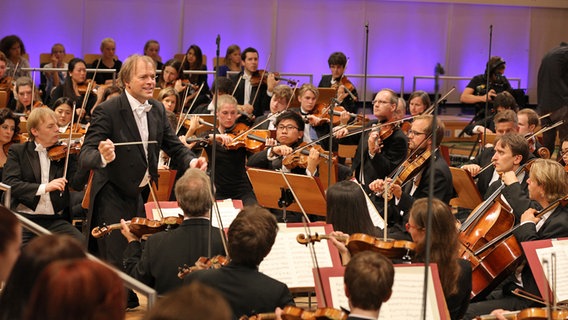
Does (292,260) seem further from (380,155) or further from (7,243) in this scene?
(380,155)

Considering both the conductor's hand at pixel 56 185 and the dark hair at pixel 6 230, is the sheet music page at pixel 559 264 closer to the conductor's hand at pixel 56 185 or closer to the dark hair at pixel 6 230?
the dark hair at pixel 6 230

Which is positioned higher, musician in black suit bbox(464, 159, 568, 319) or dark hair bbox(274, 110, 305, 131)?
dark hair bbox(274, 110, 305, 131)

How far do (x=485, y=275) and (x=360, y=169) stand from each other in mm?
1978

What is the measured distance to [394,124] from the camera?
5863 millimetres

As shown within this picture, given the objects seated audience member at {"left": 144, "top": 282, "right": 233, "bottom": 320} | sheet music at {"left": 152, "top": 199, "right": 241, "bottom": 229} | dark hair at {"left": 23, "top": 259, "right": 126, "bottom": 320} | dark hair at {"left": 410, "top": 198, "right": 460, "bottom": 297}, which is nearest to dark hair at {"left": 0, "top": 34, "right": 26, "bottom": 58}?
sheet music at {"left": 152, "top": 199, "right": 241, "bottom": 229}

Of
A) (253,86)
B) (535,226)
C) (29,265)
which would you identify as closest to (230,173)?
(535,226)

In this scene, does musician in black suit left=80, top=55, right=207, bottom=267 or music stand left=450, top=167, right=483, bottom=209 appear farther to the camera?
music stand left=450, top=167, right=483, bottom=209

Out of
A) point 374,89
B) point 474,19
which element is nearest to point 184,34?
point 374,89

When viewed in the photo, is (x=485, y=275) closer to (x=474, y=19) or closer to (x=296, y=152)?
(x=296, y=152)

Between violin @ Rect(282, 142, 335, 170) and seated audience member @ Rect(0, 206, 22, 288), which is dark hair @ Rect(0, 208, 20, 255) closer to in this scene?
seated audience member @ Rect(0, 206, 22, 288)

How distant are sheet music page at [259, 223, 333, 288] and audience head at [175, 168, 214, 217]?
0.36 metres

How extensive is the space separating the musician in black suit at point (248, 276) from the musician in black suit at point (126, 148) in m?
1.34

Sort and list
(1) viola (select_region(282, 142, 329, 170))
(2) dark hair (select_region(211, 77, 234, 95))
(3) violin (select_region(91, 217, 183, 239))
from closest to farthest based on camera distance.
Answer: (3) violin (select_region(91, 217, 183, 239)), (1) viola (select_region(282, 142, 329, 170)), (2) dark hair (select_region(211, 77, 234, 95))

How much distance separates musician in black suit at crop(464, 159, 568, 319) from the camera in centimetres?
394
